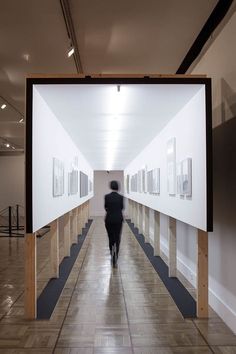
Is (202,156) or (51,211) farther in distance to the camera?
(51,211)

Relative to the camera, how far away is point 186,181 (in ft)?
15.1

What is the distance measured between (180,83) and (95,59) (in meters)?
2.60

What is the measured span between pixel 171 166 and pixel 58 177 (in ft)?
5.58

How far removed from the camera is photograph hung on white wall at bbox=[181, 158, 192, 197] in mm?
4450

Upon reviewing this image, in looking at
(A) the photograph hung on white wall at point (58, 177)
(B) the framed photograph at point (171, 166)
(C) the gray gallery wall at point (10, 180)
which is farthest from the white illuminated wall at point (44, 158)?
(C) the gray gallery wall at point (10, 180)

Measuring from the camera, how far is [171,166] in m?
5.56

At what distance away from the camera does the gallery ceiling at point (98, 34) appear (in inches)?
178

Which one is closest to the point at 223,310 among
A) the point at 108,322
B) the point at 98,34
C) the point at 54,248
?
the point at 108,322

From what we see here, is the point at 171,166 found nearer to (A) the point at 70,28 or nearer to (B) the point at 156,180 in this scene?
(B) the point at 156,180

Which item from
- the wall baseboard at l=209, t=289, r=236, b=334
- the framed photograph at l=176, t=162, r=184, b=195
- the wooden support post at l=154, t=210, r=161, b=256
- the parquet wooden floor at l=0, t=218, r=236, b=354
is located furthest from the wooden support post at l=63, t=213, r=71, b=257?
the wall baseboard at l=209, t=289, r=236, b=334

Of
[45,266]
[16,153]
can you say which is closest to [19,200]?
[16,153]

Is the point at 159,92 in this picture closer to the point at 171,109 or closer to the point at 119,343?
the point at 171,109

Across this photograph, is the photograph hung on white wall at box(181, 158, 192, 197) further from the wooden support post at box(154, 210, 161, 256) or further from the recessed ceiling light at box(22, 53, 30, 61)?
the wooden support post at box(154, 210, 161, 256)

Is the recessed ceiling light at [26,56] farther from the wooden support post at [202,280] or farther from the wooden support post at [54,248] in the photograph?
the wooden support post at [202,280]
